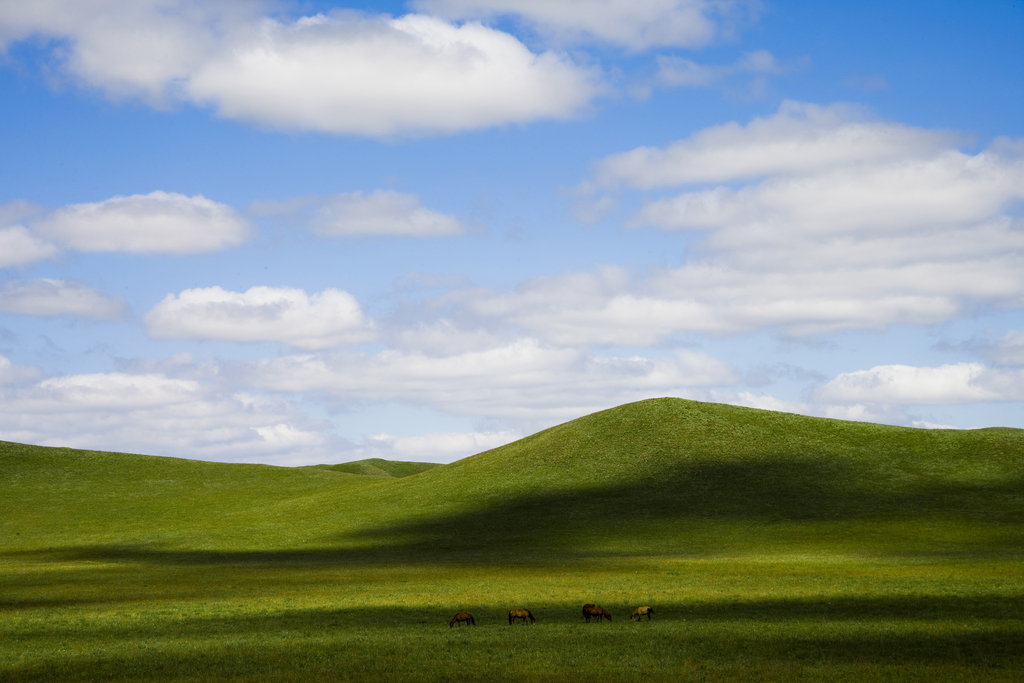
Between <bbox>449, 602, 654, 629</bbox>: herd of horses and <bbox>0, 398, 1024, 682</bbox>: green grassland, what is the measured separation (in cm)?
62

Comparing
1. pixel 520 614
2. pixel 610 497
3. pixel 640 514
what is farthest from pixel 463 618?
pixel 610 497

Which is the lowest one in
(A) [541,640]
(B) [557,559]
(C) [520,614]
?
(B) [557,559]

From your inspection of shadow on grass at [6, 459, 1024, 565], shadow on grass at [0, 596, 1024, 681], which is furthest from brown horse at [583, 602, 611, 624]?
shadow on grass at [6, 459, 1024, 565]

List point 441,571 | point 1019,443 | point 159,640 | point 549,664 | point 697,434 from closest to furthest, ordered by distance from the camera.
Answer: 1. point 549,664
2. point 159,640
3. point 441,571
4. point 1019,443
5. point 697,434

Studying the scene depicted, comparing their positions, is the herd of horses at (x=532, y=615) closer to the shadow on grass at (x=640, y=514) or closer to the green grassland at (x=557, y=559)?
Result: the green grassland at (x=557, y=559)

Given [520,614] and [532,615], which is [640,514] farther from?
[520,614]

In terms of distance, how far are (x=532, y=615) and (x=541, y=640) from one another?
406 centimetres

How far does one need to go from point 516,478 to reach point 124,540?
3915cm

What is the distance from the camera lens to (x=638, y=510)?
82.0 m

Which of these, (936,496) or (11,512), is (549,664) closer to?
(936,496)

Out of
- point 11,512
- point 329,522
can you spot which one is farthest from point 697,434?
point 11,512

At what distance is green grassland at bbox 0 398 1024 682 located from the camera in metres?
27.0

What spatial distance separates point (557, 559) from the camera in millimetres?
62094

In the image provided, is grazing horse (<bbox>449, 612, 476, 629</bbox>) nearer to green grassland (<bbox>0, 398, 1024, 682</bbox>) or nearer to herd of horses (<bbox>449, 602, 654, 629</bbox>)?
herd of horses (<bbox>449, 602, 654, 629</bbox>)
